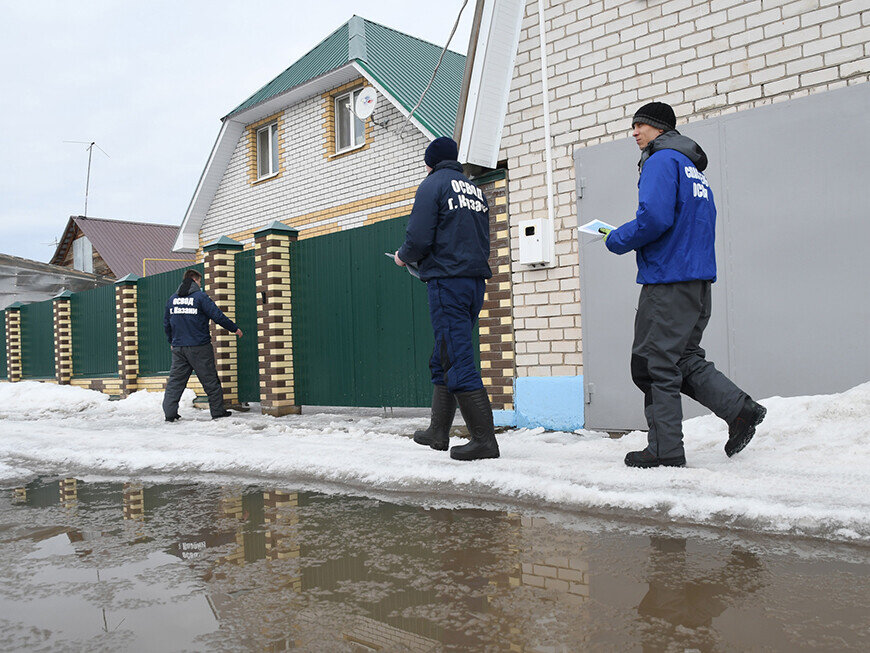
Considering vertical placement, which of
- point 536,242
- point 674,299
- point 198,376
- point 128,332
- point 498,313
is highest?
point 536,242

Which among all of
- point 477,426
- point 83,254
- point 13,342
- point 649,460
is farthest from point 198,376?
point 83,254

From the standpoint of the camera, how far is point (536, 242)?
631cm

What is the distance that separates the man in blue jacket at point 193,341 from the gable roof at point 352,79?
516 centimetres

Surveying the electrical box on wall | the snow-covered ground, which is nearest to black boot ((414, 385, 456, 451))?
the snow-covered ground

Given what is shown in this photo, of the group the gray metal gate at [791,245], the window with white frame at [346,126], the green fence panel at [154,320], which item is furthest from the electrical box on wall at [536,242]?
the window with white frame at [346,126]

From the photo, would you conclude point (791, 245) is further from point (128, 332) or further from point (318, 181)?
point (318, 181)

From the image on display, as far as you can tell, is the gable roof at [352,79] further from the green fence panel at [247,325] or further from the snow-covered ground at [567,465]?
the snow-covered ground at [567,465]

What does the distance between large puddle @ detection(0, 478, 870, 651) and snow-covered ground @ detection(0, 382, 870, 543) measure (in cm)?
22

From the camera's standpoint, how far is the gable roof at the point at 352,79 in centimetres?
1327

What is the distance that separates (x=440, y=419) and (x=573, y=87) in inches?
126

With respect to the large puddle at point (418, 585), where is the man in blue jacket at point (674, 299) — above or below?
above

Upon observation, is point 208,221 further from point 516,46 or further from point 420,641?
point 420,641

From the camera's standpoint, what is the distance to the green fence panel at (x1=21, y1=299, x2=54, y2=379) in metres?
16.1

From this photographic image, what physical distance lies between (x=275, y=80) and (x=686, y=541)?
16192mm
